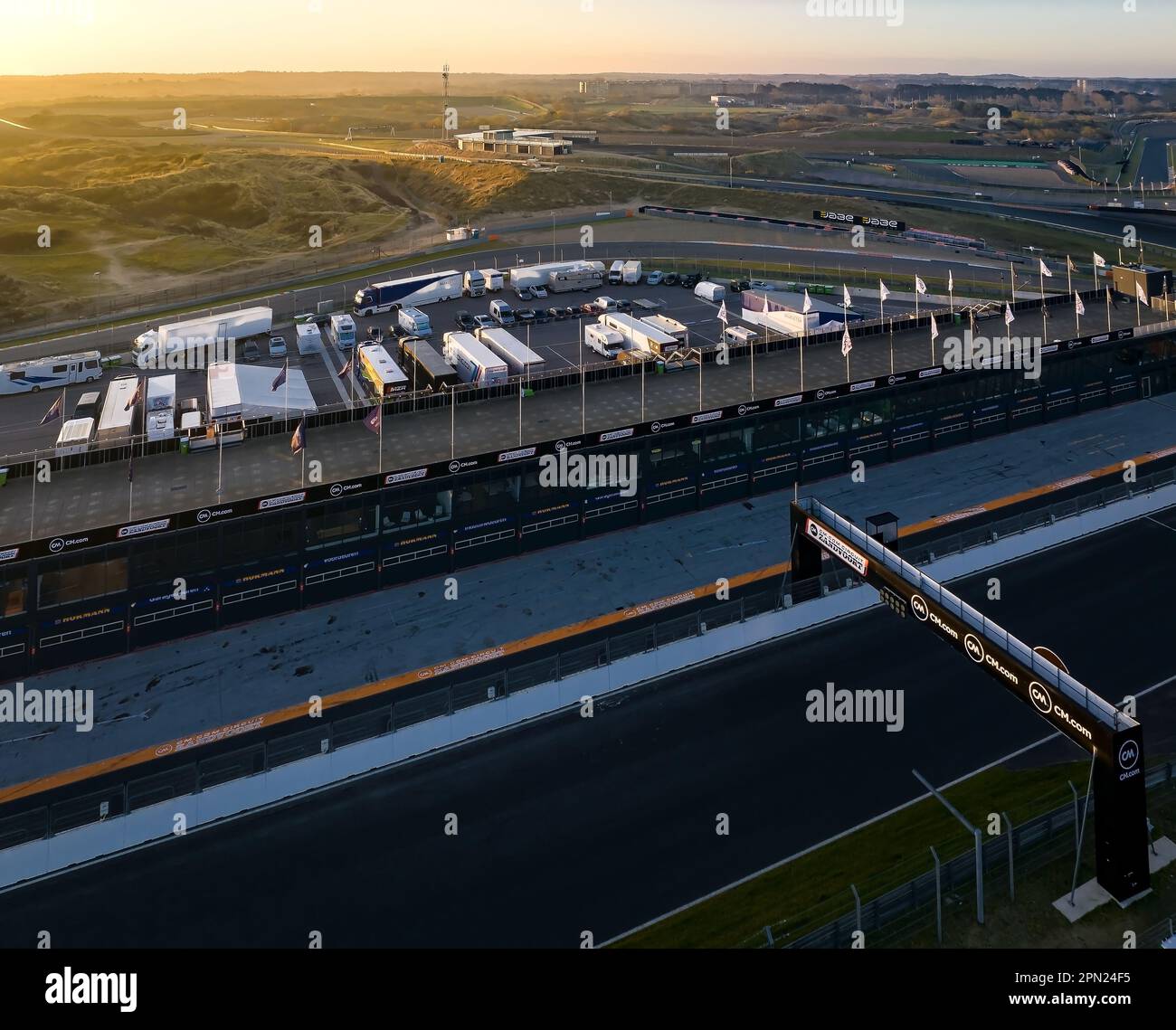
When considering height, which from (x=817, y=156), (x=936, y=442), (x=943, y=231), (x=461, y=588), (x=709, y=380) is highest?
(x=817, y=156)

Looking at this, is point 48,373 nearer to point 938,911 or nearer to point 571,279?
point 571,279

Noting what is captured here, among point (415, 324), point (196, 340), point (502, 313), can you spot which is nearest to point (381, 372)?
point (415, 324)

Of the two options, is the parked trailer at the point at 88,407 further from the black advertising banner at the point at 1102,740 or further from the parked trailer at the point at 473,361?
the black advertising banner at the point at 1102,740

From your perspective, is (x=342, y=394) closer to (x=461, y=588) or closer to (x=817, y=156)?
(x=461, y=588)

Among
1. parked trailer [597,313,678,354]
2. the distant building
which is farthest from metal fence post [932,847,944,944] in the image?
the distant building
